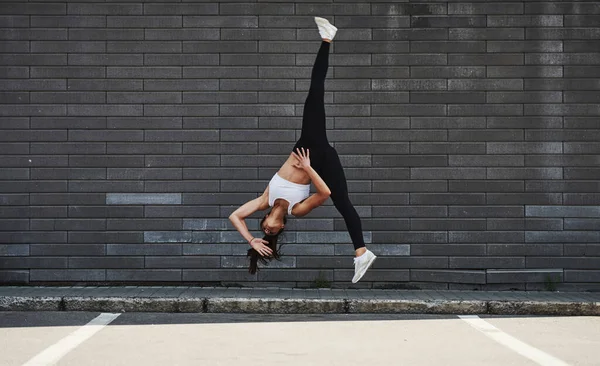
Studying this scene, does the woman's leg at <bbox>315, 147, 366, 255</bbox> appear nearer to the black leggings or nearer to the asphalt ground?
the black leggings

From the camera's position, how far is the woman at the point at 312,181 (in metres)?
10.0

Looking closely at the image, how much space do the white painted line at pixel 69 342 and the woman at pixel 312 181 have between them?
1.84m

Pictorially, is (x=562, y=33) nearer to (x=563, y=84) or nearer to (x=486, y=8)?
(x=563, y=84)

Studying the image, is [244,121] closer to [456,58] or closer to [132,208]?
[132,208]

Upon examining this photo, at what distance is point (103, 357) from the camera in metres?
8.18

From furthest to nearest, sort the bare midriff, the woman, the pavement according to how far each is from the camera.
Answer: the pavement < the bare midriff < the woman

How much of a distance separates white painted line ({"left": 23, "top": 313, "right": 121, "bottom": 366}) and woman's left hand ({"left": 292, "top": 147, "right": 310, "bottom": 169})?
2758 millimetres

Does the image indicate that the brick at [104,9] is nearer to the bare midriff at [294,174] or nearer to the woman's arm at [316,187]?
the bare midriff at [294,174]

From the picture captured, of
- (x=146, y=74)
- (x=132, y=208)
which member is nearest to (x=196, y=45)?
(x=146, y=74)

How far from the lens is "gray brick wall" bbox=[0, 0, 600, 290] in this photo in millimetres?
13172

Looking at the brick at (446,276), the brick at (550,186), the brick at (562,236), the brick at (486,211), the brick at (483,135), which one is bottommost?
the brick at (446,276)

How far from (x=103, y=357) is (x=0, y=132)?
19.7 feet

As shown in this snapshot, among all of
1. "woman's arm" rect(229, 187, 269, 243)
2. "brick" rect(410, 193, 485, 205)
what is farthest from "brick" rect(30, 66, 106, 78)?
"brick" rect(410, 193, 485, 205)

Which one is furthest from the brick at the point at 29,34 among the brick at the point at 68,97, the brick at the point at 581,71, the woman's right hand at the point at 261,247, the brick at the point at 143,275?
the brick at the point at 581,71
